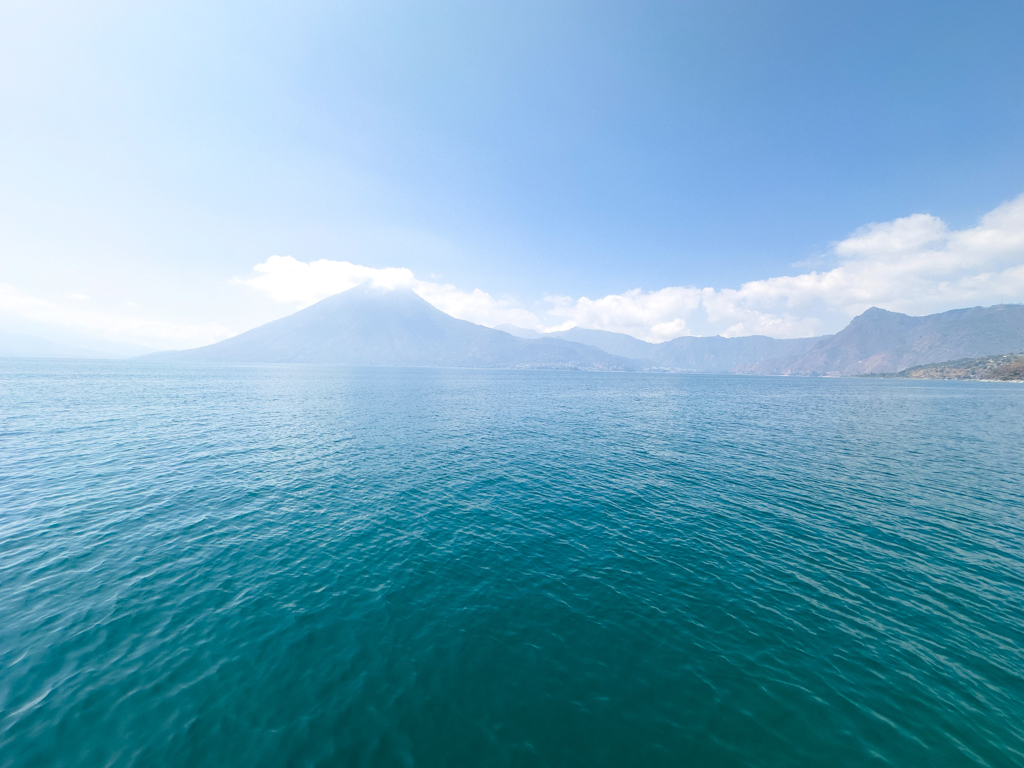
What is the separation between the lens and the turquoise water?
13.7 metres

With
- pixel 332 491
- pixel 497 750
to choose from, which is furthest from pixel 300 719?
pixel 332 491

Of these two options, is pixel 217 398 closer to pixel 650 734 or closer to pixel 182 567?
pixel 182 567

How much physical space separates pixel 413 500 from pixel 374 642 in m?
17.2

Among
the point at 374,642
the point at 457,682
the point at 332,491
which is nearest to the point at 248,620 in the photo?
the point at 374,642

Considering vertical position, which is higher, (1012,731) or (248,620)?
(248,620)

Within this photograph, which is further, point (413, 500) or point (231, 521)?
point (413, 500)

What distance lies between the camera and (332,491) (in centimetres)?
3634

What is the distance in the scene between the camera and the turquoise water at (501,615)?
45.0 ft

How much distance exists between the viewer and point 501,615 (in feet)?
65.7

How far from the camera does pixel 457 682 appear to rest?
16.0 meters

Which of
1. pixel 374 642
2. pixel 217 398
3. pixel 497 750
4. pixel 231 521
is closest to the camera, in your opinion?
pixel 497 750

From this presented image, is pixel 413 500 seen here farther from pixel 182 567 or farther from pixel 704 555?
pixel 704 555

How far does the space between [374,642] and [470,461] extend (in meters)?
30.6

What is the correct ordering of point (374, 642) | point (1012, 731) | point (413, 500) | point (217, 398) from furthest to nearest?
1. point (217, 398)
2. point (413, 500)
3. point (374, 642)
4. point (1012, 731)
